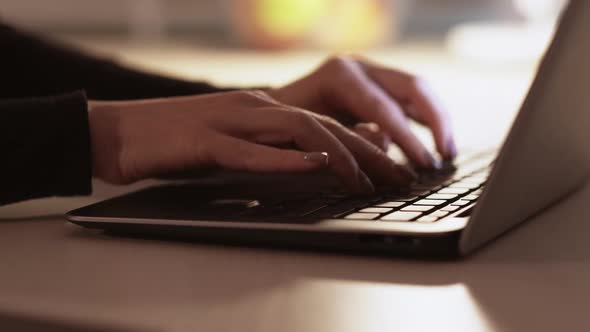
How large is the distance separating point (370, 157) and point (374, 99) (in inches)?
7.7

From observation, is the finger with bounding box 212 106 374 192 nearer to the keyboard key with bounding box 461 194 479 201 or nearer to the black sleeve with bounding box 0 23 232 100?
the keyboard key with bounding box 461 194 479 201

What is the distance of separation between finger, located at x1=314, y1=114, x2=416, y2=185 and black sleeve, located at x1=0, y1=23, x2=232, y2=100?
1.09 feet

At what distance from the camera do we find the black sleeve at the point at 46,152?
655 millimetres

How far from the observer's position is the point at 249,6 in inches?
88.4

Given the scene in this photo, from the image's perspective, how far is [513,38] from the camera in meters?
2.20

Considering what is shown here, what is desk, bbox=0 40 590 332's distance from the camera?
412mm

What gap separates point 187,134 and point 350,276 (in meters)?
0.22

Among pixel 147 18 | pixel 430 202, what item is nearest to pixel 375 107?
pixel 430 202

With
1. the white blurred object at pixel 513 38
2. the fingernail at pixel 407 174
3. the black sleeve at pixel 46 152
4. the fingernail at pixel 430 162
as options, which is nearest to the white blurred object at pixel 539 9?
the white blurred object at pixel 513 38

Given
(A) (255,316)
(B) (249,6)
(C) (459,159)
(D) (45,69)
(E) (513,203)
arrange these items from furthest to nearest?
(B) (249,6), (D) (45,69), (C) (459,159), (E) (513,203), (A) (255,316)

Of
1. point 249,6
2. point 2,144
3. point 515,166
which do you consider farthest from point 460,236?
point 249,6

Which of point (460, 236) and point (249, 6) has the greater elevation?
point (249, 6)

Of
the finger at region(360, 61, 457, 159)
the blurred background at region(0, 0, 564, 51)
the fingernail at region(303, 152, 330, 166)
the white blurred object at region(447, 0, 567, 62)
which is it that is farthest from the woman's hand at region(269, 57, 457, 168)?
the blurred background at region(0, 0, 564, 51)

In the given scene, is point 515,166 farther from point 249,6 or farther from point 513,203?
point 249,6
